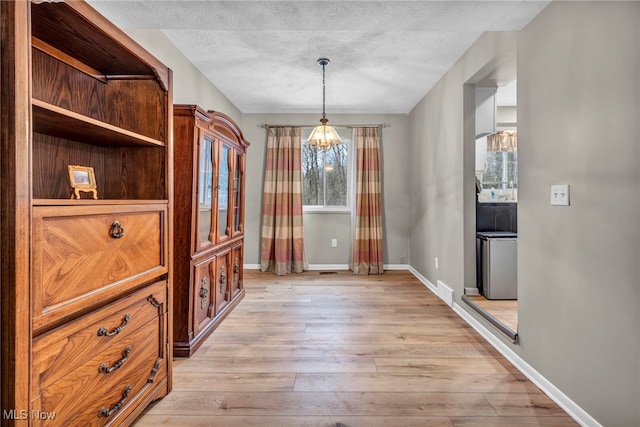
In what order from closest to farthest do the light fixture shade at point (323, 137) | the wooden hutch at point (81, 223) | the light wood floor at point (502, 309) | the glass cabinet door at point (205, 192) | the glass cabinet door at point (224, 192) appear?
the wooden hutch at point (81, 223) → the glass cabinet door at point (205, 192) → the light wood floor at point (502, 309) → the glass cabinet door at point (224, 192) → the light fixture shade at point (323, 137)

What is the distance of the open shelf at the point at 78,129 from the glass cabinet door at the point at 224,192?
3.81 ft

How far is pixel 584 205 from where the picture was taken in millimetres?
1583

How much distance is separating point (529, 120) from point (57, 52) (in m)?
2.61

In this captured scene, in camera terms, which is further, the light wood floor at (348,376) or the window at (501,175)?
the window at (501,175)

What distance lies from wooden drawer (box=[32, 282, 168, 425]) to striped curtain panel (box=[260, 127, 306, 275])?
312 centimetres

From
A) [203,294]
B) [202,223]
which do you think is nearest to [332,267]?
[203,294]

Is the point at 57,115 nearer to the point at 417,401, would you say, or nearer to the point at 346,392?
the point at 346,392

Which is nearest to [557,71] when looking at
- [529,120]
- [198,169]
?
[529,120]

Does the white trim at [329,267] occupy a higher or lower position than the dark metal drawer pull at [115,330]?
lower

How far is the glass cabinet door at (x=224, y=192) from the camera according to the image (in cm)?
285

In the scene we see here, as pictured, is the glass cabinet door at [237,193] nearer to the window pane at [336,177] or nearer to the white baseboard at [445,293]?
the window pane at [336,177]

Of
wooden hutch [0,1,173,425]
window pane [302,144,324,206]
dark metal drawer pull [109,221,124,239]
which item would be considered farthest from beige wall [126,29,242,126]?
dark metal drawer pull [109,221,124,239]

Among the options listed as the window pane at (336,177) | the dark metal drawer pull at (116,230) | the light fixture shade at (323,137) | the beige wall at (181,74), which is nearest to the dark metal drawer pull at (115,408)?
the dark metal drawer pull at (116,230)

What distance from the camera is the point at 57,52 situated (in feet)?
4.84
